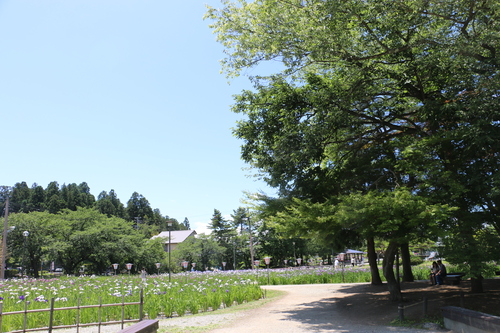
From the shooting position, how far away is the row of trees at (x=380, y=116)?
8781mm

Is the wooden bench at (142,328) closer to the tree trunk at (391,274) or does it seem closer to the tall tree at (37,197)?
the tree trunk at (391,274)

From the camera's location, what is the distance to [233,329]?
9.24 meters

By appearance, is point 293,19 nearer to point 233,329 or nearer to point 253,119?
point 253,119

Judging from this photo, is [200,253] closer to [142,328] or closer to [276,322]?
[276,322]

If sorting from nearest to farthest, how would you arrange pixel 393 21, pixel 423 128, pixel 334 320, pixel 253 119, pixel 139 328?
pixel 139 328 < pixel 393 21 < pixel 334 320 < pixel 423 128 < pixel 253 119

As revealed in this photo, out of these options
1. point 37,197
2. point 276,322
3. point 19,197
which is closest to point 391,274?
point 276,322

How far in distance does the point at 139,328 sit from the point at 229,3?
9.54m

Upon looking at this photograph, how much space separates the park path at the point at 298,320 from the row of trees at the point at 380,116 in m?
2.43

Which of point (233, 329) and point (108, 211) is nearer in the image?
point (233, 329)

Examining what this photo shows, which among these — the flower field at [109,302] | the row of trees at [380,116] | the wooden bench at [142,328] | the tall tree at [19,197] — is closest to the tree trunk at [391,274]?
the row of trees at [380,116]

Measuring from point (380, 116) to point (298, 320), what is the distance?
24.0 ft

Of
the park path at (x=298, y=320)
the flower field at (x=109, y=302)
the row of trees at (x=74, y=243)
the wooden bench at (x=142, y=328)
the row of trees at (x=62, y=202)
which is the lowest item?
the park path at (x=298, y=320)

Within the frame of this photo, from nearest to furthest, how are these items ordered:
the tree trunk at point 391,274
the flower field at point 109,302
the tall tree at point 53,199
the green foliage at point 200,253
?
the flower field at point 109,302
the tree trunk at point 391,274
the green foliage at point 200,253
the tall tree at point 53,199

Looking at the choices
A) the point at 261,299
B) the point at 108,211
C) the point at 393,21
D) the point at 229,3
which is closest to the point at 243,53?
the point at 229,3
